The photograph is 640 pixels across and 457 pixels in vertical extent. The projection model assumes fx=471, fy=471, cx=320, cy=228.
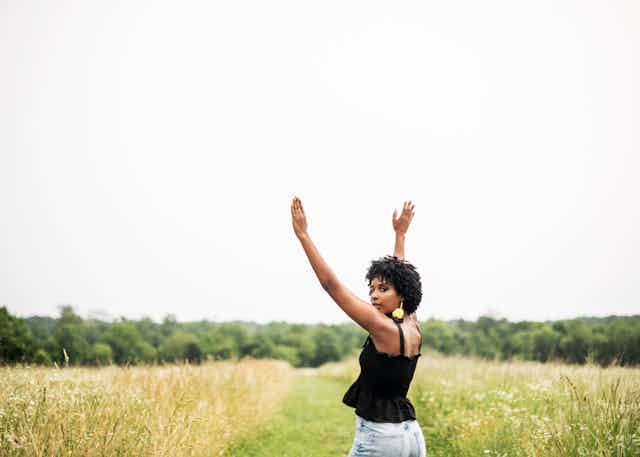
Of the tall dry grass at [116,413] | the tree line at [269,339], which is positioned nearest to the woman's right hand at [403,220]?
the tall dry grass at [116,413]

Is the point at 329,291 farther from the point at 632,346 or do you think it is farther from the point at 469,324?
the point at 469,324

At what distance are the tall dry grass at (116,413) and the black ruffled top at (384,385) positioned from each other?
300cm

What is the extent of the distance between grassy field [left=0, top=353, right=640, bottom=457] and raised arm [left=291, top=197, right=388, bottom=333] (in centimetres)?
322

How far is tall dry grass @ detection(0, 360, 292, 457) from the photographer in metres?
4.61

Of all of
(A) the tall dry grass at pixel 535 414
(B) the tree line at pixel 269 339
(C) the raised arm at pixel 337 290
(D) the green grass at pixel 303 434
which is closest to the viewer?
(C) the raised arm at pixel 337 290

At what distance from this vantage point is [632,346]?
986 centimetres

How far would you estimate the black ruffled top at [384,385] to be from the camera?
3.05 meters

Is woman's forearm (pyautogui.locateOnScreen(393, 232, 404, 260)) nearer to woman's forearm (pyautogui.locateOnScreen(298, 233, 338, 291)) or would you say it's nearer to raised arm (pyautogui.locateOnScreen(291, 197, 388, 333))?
raised arm (pyautogui.locateOnScreen(291, 197, 388, 333))

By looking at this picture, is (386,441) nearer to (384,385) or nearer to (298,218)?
(384,385)

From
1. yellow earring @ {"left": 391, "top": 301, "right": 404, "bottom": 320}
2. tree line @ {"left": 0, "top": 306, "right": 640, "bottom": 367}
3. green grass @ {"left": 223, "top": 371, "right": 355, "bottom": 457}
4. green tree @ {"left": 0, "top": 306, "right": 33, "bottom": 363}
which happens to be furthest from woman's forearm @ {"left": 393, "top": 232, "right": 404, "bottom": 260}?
tree line @ {"left": 0, "top": 306, "right": 640, "bottom": 367}

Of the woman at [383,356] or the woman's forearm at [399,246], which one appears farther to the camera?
the woman's forearm at [399,246]

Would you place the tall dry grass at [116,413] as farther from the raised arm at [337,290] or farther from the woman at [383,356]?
the raised arm at [337,290]

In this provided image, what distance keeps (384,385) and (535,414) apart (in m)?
5.78

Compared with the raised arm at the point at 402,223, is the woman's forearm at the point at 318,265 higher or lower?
lower
